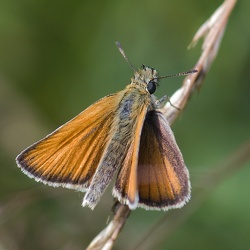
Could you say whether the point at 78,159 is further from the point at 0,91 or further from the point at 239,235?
the point at 0,91

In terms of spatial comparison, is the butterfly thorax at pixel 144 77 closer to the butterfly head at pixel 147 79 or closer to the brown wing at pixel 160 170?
the butterfly head at pixel 147 79

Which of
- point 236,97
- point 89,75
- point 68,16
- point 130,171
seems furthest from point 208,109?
point 130,171

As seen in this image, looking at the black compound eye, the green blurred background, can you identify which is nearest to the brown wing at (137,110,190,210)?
the black compound eye

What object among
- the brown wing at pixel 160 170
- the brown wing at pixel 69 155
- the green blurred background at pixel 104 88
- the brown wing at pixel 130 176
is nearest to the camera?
the brown wing at pixel 130 176

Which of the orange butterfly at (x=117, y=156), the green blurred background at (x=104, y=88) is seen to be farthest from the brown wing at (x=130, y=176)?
the green blurred background at (x=104, y=88)

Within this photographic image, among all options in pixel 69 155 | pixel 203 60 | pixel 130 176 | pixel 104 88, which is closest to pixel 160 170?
pixel 130 176

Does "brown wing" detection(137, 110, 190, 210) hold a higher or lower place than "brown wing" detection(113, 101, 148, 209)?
lower

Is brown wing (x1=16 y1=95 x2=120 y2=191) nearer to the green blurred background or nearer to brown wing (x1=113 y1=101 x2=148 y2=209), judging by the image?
brown wing (x1=113 y1=101 x2=148 y2=209)
